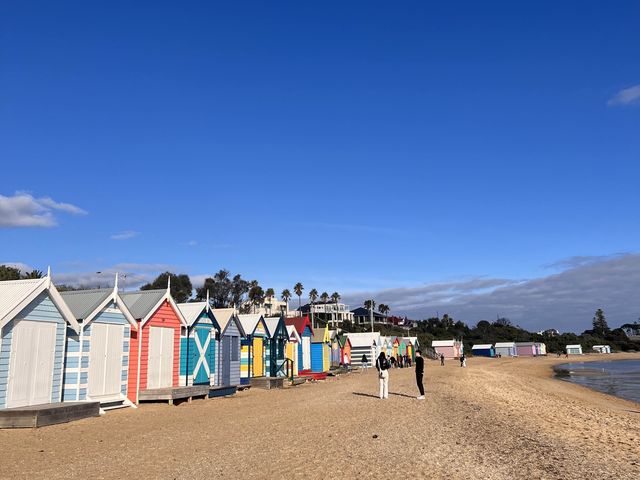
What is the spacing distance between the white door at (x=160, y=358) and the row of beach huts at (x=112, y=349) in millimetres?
40

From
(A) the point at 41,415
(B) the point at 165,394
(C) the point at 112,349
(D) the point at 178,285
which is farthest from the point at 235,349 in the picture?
(D) the point at 178,285

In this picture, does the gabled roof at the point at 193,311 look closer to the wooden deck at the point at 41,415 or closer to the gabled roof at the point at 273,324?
the gabled roof at the point at 273,324

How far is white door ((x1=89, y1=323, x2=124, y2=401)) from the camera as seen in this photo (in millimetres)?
17656

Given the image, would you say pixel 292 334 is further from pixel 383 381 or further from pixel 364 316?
pixel 364 316

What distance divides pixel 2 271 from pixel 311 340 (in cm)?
2382

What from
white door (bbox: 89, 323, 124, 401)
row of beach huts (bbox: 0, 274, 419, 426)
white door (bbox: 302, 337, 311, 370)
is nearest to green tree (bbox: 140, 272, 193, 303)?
white door (bbox: 302, 337, 311, 370)

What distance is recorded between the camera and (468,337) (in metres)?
155

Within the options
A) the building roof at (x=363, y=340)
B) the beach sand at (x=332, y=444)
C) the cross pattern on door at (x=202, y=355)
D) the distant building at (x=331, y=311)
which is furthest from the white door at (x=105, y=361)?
the distant building at (x=331, y=311)

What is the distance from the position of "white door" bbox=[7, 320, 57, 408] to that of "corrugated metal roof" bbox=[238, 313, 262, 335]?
15.2m

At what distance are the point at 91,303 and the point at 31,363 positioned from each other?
3.35 meters

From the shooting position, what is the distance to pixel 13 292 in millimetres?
15383

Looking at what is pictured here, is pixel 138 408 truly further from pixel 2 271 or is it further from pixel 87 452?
pixel 2 271

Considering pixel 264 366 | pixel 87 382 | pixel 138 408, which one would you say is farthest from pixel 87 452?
pixel 264 366

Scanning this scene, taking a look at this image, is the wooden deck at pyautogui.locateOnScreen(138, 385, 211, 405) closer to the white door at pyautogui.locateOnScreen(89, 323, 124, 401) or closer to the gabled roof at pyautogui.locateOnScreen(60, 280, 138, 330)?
the white door at pyautogui.locateOnScreen(89, 323, 124, 401)
